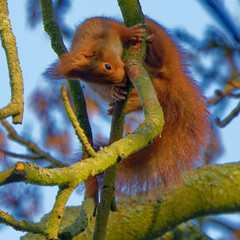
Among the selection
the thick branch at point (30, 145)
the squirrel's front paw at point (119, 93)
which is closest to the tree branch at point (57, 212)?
the squirrel's front paw at point (119, 93)

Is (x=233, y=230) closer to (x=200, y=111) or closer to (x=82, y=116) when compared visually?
(x=200, y=111)

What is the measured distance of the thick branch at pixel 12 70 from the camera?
1.21 metres

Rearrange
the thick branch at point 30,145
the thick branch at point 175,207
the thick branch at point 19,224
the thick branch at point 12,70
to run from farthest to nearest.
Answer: the thick branch at point 30,145 < the thick branch at point 175,207 < the thick branch at point 12,70 < the thick branch at point 19,224

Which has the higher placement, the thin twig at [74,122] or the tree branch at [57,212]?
the thin twig at [74,122]

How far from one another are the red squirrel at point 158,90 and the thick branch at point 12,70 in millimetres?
444

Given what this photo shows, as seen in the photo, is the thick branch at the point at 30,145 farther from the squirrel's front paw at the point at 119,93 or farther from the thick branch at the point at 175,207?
the squirrel's front paw at the point at 119,93

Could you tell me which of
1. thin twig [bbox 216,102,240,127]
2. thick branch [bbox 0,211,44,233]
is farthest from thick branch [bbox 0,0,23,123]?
thin twig [bbox 216,102,240,127]

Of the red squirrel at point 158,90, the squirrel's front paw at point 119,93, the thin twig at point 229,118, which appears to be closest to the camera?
the squirrel's front paw at point 119,93

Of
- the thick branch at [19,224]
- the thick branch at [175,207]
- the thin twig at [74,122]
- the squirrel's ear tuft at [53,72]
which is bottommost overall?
the thick branch at [175,207]

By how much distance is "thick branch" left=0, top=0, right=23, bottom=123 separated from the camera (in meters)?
1.21

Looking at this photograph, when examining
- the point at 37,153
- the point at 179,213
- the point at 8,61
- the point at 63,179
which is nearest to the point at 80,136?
the point at 63,179

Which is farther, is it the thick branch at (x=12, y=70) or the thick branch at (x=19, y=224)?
the thick branch at (x=12, y=70)

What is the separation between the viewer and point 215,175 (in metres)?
2.64

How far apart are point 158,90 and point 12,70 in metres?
1.01
